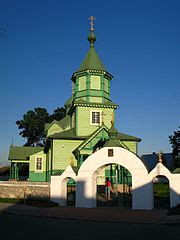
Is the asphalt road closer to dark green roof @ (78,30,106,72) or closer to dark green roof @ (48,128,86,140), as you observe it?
dark green roof @ (48,128,86,140)

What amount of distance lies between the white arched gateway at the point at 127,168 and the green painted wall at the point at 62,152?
6.89 metres

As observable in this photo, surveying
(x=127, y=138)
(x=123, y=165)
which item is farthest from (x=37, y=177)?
(x=123, y=165)

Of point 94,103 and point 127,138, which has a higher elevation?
point 94,103

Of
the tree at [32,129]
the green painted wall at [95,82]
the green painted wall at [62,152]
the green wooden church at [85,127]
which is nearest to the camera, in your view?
the green wooden church at [85,127]

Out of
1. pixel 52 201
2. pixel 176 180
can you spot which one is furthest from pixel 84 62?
pixel 176 180

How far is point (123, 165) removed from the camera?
16.2m

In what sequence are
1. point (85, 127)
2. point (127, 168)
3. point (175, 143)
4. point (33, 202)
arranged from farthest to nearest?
point (175, 143), point (85, 127), point (33, 202), point (127, 168)

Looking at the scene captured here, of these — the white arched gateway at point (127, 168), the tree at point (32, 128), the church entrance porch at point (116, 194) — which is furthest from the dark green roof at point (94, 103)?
the tree at point (32, 128)

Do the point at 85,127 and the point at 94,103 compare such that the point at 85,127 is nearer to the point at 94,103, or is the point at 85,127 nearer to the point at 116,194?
the point at 94,103

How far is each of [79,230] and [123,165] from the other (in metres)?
6.54

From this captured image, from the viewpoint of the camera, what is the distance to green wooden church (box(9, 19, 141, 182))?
2425cm

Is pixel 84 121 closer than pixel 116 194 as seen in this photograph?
No

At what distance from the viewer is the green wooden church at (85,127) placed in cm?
2425

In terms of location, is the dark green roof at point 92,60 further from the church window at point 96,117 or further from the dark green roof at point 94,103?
the church window at point 96,117
